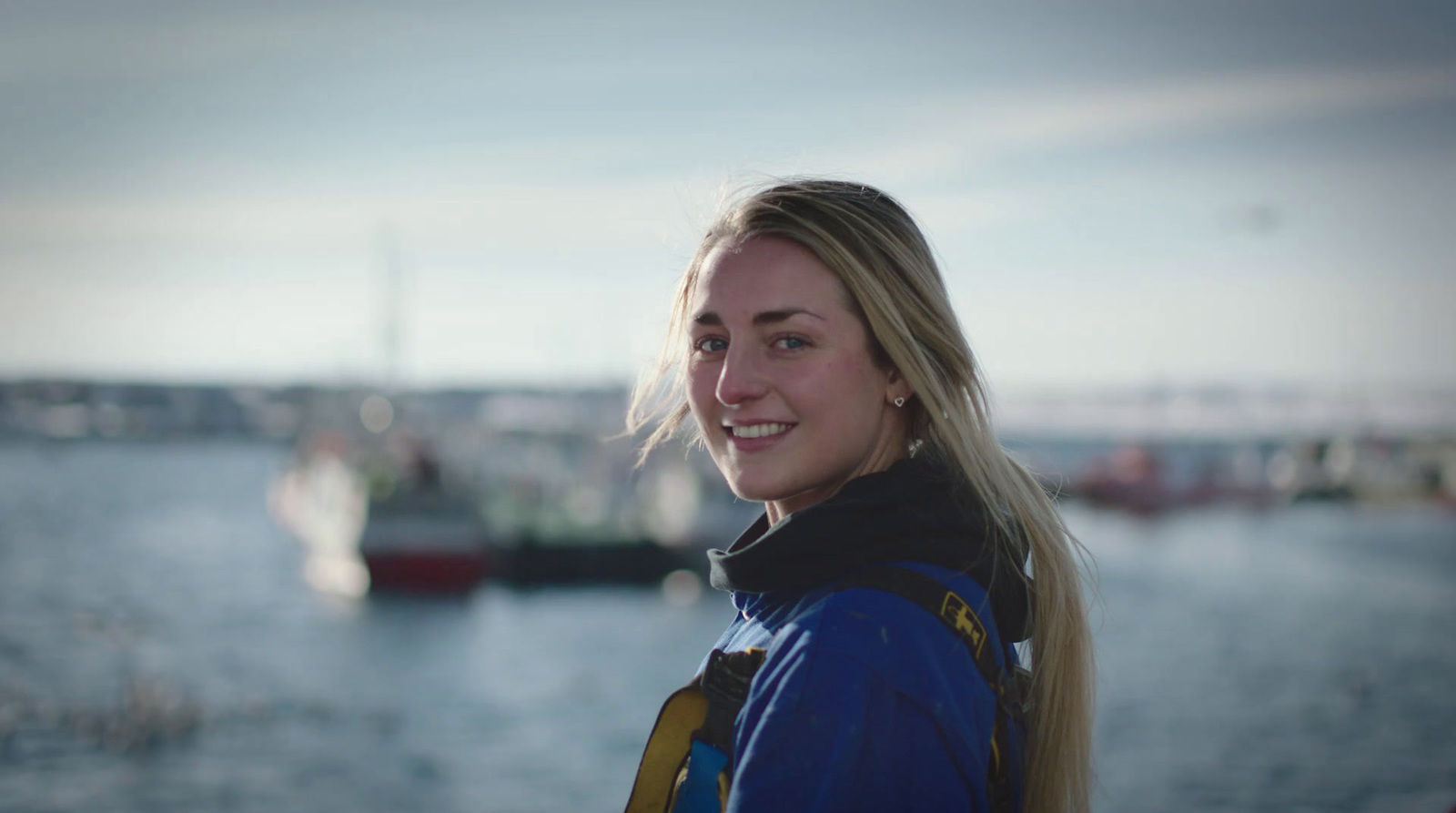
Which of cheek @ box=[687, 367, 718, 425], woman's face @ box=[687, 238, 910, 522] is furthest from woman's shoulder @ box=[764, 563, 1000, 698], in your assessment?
cheek @ box=[687, 367, 718, 425]

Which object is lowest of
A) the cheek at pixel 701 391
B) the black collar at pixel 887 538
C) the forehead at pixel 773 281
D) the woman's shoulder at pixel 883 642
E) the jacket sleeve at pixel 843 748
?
the jacket sleeve at pixel 843 748

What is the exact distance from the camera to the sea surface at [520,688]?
17.5 meters

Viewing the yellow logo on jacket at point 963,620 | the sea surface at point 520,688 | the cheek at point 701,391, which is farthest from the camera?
the sea surface at point 520,688

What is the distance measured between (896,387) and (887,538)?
293mm

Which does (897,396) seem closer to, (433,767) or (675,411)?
(675,411)

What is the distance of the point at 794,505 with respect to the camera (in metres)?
2.05

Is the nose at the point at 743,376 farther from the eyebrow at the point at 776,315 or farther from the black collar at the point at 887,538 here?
the black collar at the point at 887,538

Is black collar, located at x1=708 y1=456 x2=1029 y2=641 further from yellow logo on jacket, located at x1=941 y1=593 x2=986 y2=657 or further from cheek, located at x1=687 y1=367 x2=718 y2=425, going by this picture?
cheek, located at x1=687 y1=367 x2=718 y2=425

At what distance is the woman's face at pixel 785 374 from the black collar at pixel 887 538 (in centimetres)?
10

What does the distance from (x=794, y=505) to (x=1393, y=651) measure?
35312mm

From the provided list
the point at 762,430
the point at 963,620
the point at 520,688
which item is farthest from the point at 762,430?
the point at 520,688

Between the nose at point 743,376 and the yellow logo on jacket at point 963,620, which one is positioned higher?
the nose at point 743,376

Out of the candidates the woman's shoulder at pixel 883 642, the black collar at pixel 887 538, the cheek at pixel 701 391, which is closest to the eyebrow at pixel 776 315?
the cheek at pixel 701 391

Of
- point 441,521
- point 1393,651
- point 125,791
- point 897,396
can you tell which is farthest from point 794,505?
point 1393,651
